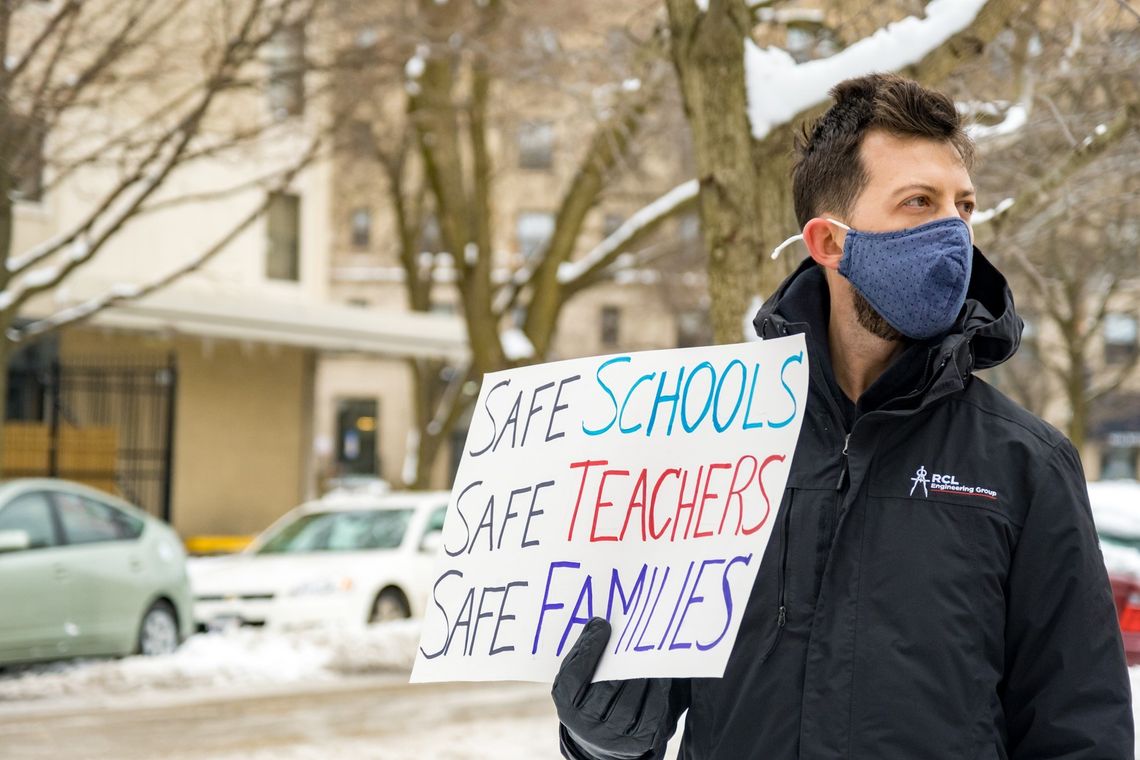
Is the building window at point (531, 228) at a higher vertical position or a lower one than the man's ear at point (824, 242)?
higher

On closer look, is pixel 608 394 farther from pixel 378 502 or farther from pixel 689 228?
pixel 689 228

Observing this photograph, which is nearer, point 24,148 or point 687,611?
point 687,611

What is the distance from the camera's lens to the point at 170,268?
23156 millimetres

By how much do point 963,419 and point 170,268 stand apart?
21761mm

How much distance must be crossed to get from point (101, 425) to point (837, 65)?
57.0 feet

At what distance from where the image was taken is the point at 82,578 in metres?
12.1

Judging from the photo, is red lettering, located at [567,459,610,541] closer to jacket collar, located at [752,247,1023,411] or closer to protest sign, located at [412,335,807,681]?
protest sign, located at [412,335,807,681]

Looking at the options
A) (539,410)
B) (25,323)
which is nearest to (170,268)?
(25,323)

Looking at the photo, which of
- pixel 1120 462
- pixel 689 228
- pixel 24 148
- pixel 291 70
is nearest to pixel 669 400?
pixel 24 148

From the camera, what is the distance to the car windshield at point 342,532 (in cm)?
1520

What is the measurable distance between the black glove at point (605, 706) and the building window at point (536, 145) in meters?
16.9

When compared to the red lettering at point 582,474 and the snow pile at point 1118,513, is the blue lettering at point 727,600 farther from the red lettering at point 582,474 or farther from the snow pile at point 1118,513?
the snow pile at point 1118,513

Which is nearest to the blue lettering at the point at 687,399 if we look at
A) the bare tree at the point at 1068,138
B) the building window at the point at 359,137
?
the bare tree at the point at 1068,138

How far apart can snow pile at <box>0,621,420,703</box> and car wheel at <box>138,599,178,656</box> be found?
0.14 m
